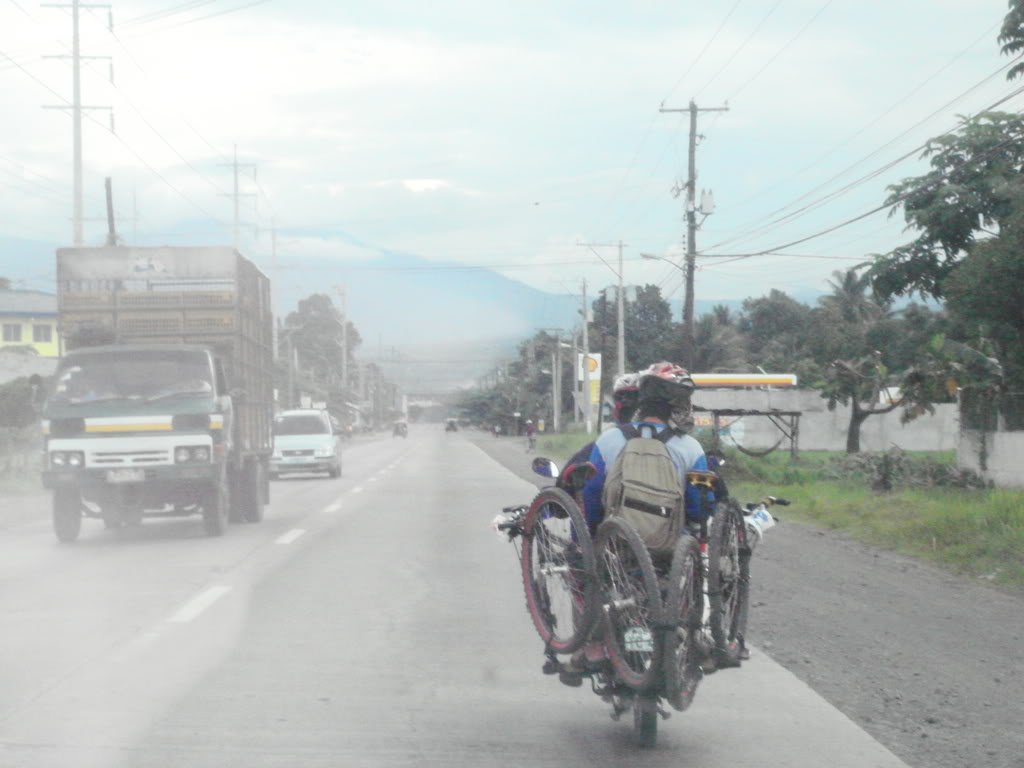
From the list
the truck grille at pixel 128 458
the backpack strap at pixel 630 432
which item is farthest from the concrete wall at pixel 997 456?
the backpack strap at pixel 630 432

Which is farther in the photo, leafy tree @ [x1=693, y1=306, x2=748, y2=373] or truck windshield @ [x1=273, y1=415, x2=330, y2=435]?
leafy tree @ [x1=693, y1=306, x2=748, y2=373]

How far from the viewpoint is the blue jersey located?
562 centimetres

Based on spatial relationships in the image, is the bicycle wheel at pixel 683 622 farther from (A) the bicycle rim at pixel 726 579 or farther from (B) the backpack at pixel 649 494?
(B) the backpack at pixel 649 494

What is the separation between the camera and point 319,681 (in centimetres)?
693

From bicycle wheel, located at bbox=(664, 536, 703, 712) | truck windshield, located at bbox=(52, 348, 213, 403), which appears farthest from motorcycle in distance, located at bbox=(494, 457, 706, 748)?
truck windshield, located at bbox=(52, 348, 213, 403)

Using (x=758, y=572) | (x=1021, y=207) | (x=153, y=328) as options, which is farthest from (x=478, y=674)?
(x=1021, y=207)

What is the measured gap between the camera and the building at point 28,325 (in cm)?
6788

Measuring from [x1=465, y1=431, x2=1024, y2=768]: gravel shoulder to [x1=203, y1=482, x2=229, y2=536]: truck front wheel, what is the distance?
6.39 metres

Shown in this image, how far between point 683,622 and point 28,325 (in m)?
69.8

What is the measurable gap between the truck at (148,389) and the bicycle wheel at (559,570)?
908cm

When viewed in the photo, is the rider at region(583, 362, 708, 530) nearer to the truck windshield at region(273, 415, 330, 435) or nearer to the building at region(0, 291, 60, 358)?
the truck windshield at region(273, 415, 330, 435)

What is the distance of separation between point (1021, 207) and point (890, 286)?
8.39 meters

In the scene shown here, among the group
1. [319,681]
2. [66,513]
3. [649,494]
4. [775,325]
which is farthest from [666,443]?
[775,325]

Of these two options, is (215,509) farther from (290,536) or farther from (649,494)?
(649,494)
